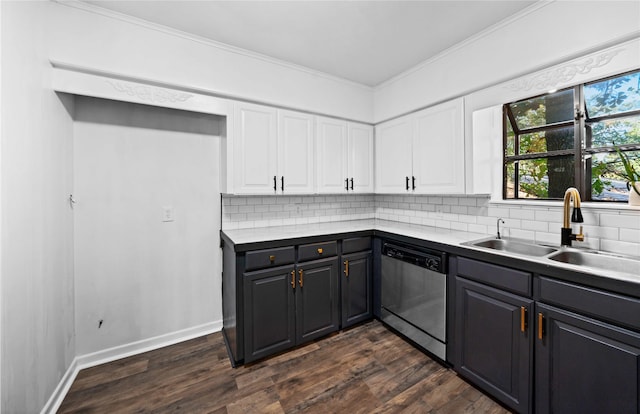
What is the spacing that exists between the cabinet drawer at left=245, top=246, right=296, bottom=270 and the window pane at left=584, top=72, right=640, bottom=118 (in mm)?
2380

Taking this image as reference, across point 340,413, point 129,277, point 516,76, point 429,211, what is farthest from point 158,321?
point 516,76

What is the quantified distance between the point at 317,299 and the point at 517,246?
1691 millimetres

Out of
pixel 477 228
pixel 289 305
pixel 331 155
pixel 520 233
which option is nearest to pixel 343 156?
pixel 331 155

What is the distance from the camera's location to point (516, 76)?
2.04 m

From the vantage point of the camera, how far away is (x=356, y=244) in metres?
2.68

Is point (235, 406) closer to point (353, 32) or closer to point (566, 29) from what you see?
point (353, 32)

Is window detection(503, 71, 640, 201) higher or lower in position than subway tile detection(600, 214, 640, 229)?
higher

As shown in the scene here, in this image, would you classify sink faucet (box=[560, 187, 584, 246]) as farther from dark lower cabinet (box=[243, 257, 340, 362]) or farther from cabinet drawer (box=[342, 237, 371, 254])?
dark lower cabinet (box=[243, 257, 340, 362])

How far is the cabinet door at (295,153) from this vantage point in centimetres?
268

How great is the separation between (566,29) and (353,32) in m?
1.42

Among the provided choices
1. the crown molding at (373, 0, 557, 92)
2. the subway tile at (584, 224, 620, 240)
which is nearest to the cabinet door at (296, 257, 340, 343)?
the subway tile at (584, 224, 620, 240)

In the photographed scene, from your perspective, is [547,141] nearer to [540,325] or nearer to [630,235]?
[630,235]

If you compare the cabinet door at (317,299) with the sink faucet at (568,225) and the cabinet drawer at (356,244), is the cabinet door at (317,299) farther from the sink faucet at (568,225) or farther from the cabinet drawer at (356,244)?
the sink faucet at (568,225)

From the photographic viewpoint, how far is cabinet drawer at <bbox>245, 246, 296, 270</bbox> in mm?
2132
